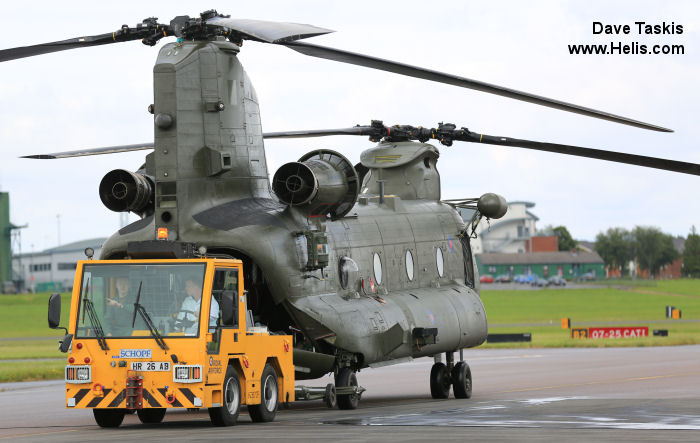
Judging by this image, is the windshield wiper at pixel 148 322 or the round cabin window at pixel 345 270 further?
the round cabin window at pixel 345 270

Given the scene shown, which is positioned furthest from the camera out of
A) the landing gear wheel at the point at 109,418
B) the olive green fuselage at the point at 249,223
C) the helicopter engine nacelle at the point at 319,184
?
the helicopter engine nacelle at the point at 319,184

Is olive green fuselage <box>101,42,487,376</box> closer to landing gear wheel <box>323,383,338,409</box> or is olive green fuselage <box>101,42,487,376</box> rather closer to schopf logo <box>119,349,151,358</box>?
landing gear wheel <box>323,383,338,409</box>

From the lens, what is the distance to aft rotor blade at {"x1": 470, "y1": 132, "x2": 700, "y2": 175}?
2108 centimetres

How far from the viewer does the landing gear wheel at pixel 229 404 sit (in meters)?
18.4

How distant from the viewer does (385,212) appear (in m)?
27.3

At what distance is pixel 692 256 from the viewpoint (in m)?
194

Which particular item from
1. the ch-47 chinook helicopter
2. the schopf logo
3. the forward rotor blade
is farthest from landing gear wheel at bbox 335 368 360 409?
the forward rotor blade

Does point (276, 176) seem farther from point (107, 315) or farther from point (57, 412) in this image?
point (57, 412)

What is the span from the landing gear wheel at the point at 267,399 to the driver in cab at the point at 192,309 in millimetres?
1697

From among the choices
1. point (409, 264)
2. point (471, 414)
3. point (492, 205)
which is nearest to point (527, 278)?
point (492, 205)

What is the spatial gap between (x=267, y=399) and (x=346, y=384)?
10.5 ft

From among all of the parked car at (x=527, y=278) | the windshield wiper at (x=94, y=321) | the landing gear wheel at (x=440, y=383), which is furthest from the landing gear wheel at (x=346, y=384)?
the parked car at (x=527, y=278)

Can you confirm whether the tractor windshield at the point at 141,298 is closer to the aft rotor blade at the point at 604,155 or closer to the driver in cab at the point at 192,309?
the driver in cab at the point at 192,309

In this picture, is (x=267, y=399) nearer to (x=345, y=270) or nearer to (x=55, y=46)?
(x=345, y=270)
